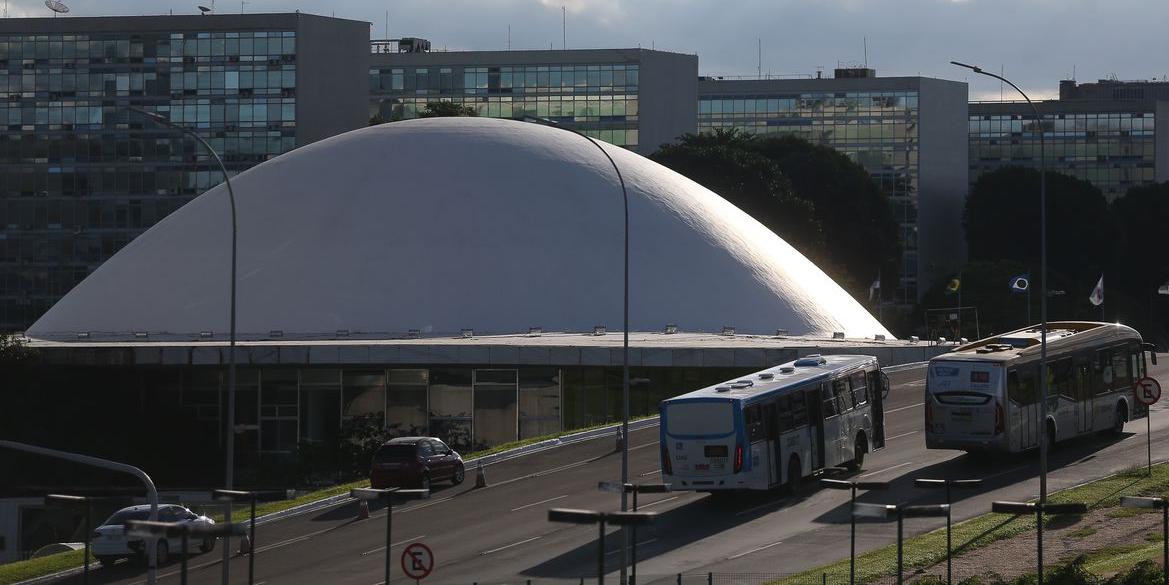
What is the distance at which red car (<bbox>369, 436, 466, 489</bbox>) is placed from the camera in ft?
168

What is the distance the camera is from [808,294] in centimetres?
8719

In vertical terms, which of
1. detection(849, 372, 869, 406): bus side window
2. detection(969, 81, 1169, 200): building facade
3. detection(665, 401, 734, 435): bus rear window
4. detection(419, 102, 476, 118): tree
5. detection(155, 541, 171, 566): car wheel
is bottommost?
detection(155, 541, 171, 566): car wheel

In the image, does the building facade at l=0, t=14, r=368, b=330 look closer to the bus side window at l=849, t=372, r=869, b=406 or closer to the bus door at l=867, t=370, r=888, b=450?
the bus door at l=867, t=370, r=888, b=450

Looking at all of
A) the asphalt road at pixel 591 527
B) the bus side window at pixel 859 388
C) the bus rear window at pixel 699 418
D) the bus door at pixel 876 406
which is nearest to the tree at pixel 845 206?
the asphalt road at pixel 591 527

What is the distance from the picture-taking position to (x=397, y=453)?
51.7 metres

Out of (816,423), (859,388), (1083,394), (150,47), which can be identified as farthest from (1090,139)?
(816,423)

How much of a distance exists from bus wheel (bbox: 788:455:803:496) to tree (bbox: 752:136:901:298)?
8691cm

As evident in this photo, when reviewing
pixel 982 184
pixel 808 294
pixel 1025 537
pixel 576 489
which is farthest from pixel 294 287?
pixel 982 184

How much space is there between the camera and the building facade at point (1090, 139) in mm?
187375

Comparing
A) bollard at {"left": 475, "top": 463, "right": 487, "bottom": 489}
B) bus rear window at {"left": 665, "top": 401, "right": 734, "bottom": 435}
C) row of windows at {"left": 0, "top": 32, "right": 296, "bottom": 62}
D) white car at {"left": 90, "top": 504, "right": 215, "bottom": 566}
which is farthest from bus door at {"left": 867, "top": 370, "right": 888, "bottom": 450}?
row of windows at {"left": 0, "top": 32, "right": 296, "bottom": 62}

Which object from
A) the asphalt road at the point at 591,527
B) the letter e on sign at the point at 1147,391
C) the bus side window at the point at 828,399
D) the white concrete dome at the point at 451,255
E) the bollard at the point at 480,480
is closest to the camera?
the asphalt road at the point at 591,527

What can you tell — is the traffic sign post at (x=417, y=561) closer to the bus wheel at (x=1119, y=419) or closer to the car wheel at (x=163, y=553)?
the car wheel at (x=163, y=553)

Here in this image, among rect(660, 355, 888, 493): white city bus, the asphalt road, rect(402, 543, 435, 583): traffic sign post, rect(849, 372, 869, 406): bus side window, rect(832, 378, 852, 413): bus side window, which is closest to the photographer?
rect(402, 543, 435, 583): traffic sign post

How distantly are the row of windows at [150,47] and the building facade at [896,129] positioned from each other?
55582mm
